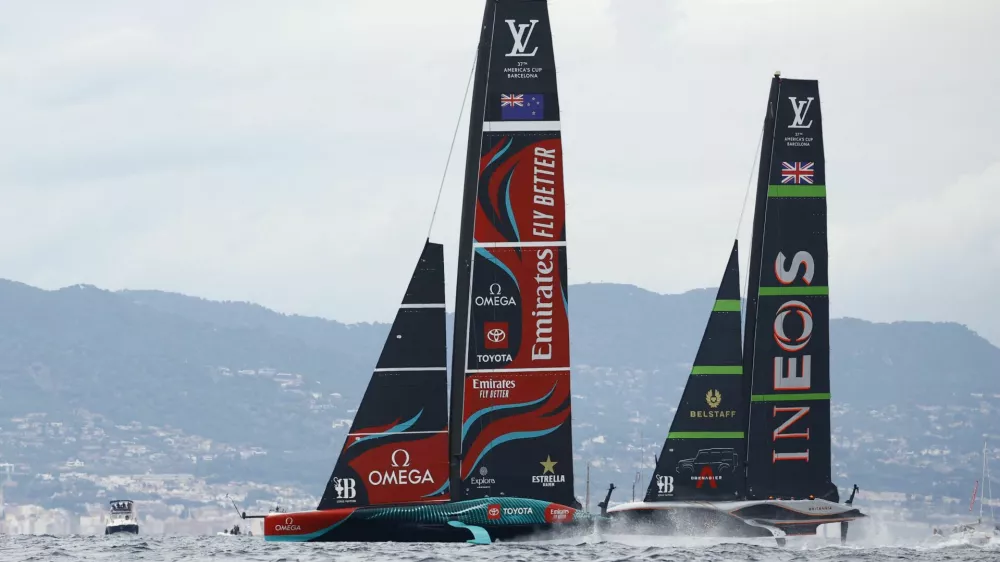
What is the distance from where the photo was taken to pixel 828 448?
41.8 meters

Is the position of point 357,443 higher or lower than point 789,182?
lower

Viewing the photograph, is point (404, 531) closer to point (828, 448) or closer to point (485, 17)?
point (485, 17)

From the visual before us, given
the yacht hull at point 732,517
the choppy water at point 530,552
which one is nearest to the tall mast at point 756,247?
the yacht hull at point 732,517

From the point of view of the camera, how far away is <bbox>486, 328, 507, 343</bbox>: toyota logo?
34.0 m

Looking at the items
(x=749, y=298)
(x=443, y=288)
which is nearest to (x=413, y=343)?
(x=443, y=288)

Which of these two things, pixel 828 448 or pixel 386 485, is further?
pixel 828 448

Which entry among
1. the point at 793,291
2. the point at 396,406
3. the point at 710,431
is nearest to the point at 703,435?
the point at 710,431

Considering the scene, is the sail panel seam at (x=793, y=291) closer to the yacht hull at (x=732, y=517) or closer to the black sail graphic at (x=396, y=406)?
the yacht hull at (x=732, y=517)

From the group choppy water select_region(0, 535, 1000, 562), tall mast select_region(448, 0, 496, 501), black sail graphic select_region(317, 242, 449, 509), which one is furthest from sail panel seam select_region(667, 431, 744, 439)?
black sail graphic select_region(317, 242, 449, 509)

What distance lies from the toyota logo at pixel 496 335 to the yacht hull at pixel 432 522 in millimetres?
2920

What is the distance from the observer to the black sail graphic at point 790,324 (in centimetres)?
4172

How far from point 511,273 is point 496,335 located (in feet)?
3.84

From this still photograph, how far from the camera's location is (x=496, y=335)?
33969 mm

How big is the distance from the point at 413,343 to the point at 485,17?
618 centimetres
